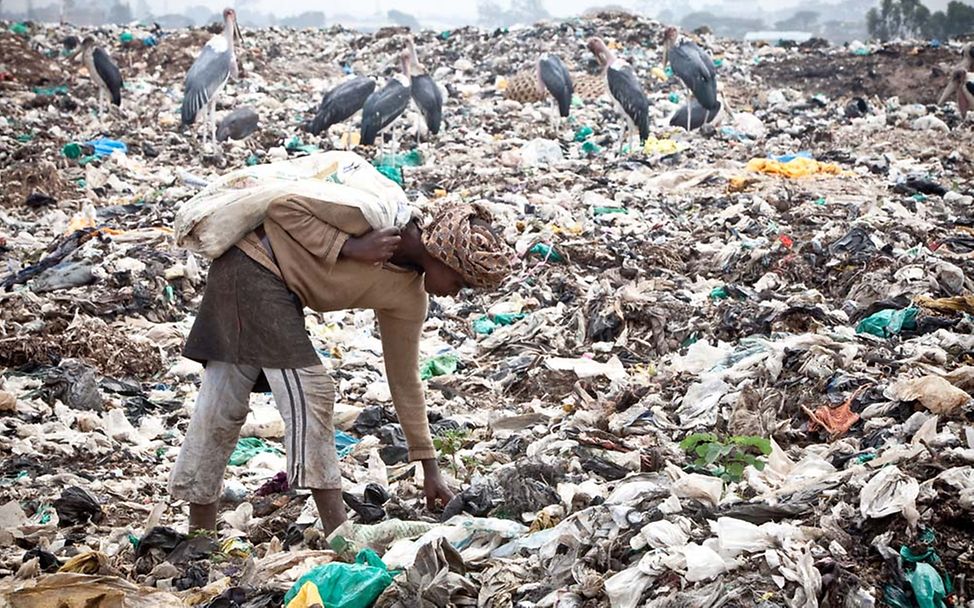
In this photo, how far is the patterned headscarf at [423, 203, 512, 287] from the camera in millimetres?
3010

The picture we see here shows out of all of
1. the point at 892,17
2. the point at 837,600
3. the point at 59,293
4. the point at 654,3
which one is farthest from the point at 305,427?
the point at 654,3

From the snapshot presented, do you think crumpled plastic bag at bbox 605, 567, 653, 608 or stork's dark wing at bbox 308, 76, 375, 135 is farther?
stork's dark wing at bbox 308, 76, 375, 135

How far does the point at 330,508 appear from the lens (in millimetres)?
3254

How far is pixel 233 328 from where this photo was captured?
3.09 metres

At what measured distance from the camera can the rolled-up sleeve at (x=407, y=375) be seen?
10.8 ft

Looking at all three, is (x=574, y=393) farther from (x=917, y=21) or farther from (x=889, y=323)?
(x=917, y=21)

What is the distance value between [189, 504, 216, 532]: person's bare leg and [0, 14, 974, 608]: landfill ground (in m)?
0.09

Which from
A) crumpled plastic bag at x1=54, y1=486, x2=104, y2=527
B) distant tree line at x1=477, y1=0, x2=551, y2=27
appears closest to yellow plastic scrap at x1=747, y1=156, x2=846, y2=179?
crumpled plastic bag at x1=54, y1=486, x2=104, y2=527

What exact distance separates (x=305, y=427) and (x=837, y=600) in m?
1.55

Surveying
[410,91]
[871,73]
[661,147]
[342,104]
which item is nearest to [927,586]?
[661,147]

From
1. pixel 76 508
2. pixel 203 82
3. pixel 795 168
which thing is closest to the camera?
pixel 76 508

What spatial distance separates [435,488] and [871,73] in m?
16.3

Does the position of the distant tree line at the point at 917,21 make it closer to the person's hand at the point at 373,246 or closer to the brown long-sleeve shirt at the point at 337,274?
the brown long-sleeve shirt at the point at 337,274

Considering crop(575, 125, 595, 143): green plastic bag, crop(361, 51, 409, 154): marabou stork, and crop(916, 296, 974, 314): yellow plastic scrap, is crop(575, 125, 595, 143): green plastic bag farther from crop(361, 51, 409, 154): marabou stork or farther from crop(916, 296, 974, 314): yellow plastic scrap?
crop(916, 296, 974, 314): yellow plastic scrap
